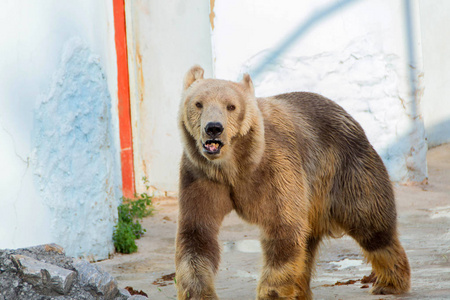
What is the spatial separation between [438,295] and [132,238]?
11.1 ft

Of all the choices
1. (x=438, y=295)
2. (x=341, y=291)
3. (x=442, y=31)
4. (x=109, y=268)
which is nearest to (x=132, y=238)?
(x=109, y=268)

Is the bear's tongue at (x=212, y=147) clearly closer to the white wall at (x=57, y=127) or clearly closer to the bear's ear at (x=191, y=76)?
the bear's ear at (x=191, y=76)

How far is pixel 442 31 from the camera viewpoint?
10.6m

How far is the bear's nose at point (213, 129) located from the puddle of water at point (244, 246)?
121 inches

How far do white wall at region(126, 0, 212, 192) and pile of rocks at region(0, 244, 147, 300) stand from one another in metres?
5.33

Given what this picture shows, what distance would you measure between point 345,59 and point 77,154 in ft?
13.4

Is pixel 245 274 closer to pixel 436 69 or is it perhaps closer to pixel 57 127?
pixel 57 127

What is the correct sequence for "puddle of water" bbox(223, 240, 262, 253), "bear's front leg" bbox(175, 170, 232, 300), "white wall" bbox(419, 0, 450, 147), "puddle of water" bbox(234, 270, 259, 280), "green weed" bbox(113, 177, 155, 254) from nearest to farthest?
"bear's front leg" bbox(175, 170, 232, 300) → "puddle of water" bbox(234, 270, 259, 280) → "green weed" bbox(113, 177, 155, 254) → "puddle of water" bbox(223, 240, 262, 253) → "white wall" bbox(419, 0, 450, 147)

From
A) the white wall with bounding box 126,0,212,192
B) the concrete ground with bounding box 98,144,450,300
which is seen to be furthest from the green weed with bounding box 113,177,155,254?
the white wall with bounding box 126,0,212,192

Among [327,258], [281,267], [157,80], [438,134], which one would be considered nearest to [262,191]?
[281,267]

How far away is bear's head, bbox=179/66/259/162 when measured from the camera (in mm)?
3510

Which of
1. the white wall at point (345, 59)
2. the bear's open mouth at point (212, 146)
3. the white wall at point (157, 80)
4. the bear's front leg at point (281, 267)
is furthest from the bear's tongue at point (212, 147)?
the white wall at point (157, 80)

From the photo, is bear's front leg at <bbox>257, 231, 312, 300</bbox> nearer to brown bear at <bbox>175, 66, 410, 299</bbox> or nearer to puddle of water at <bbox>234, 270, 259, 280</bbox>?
brown bear at <bbox>175, 66, 410, 299</bbox>

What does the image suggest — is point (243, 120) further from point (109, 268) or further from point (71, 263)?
point (109, 268)
